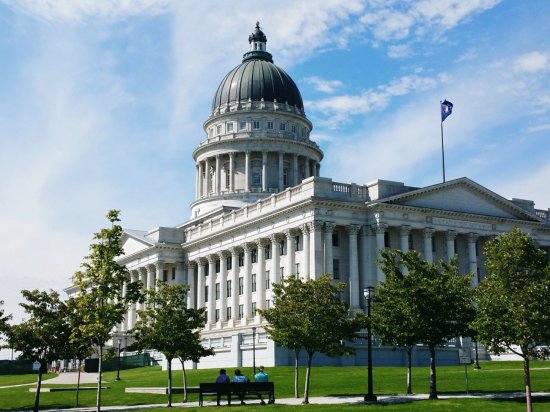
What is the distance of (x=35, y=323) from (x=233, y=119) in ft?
262

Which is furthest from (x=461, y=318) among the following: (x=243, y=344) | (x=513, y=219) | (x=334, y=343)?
(x=513, y=219)

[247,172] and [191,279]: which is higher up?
[247,172]

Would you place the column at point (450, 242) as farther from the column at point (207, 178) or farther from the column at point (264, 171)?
the column at point (207, 178)

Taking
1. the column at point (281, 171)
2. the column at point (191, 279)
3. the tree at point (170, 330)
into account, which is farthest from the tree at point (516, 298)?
the column at point (281, 171)

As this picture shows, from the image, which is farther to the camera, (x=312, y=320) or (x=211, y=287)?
(x=211, y=287)

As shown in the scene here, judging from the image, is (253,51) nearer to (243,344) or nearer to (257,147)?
(257,147)

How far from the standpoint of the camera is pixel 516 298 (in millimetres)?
30766

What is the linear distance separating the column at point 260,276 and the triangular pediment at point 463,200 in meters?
15.4

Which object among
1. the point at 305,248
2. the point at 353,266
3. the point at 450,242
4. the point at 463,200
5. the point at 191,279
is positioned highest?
the point at 463,200

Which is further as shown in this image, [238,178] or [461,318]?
[238,178]

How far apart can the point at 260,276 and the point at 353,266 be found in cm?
1174

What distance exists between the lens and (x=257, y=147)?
11381cm

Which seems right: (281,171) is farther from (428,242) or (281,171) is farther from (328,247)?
(328,247)

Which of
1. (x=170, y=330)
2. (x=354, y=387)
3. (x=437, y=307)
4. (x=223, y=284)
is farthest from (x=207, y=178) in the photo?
(x=437, y=307)
